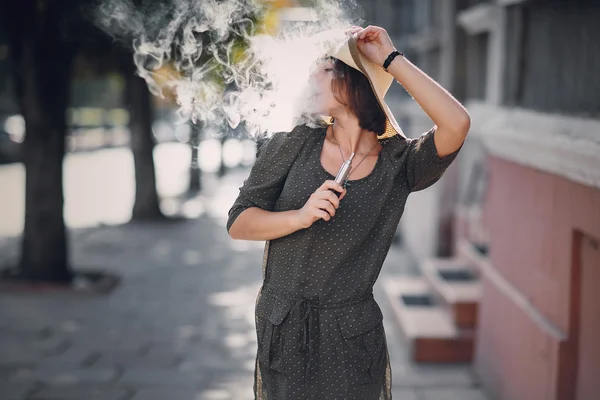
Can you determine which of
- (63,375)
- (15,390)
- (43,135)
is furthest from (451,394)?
(43,135)

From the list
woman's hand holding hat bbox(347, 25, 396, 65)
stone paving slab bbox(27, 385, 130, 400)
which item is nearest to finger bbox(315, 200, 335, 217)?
woman's hand holding hat bbox(347, 25, 396, 65)

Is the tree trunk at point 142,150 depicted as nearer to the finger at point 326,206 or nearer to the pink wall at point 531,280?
the pink wall at point 531,280

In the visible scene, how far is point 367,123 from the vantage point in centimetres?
249

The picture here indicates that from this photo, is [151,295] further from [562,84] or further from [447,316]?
[562,84]

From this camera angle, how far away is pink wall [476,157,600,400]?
12.0 feet

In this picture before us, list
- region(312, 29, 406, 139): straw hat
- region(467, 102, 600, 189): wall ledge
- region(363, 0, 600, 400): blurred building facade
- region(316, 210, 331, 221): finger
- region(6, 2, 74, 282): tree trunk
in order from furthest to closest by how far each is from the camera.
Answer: region(6, 2, 74, 282): tree trunk → region(363, 0, 600, 400): blurred building facade → region(467, 102, 600, 189): wall ledge → region(312, 29, 406, 139): straw hat → region(316, 210, 331, 221): finger

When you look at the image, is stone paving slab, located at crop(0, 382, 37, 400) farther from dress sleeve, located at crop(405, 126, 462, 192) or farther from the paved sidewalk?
dress sleeve, located at crop(405, 126, 462, 192)

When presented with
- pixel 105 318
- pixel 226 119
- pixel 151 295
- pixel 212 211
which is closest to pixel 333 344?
pixel 226 119

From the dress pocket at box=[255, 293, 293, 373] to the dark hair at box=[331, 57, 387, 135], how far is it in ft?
2.27

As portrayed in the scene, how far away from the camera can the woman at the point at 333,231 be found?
96.6 inches

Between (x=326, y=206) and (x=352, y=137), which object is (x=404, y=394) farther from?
(x=326, y=206)

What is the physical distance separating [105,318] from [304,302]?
4.94m

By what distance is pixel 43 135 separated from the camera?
320 inches

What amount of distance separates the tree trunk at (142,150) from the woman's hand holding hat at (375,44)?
10660 millimetres
